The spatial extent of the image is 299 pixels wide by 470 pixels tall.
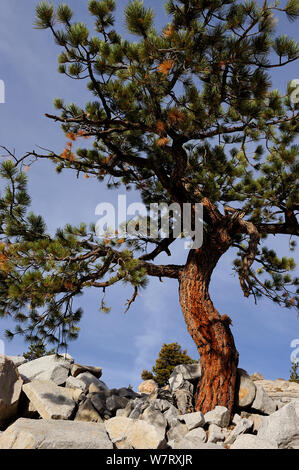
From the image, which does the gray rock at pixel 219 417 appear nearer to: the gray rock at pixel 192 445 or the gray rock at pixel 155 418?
the gray rock at pixel 155 418

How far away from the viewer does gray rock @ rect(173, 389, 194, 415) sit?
5.52 meters

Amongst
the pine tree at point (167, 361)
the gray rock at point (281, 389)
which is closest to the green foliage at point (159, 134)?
the gray rock at point (281, 389)

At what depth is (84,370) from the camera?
23.0ft

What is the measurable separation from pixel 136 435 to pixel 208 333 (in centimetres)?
205

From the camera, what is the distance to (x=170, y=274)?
6480mm

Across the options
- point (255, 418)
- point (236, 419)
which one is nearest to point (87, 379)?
point (236, 419)

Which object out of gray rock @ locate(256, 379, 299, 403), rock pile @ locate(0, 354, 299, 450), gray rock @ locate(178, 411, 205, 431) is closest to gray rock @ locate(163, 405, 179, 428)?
rock pile @ locate(0, 354, 299, 450)

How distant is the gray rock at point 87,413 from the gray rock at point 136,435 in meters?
0.70

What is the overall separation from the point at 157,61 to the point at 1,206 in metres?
2.86

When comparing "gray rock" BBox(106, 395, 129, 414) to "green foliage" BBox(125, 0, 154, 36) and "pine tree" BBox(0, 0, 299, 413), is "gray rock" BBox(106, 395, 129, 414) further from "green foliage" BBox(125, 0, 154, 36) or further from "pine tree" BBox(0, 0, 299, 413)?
"green foliage" BBox(125, 0, 154, 36)

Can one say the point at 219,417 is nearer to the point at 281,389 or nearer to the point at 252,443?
the point at 252,443
